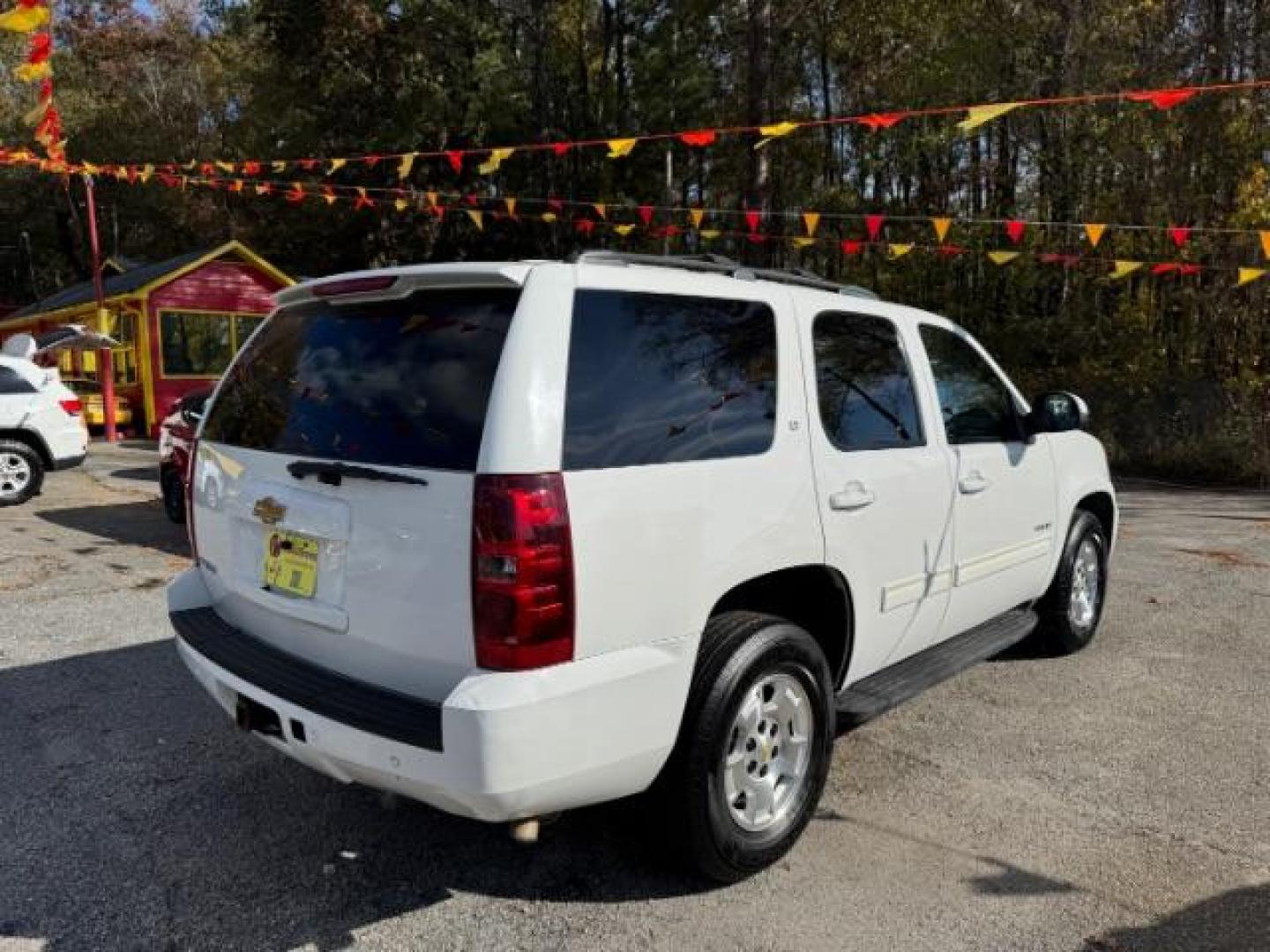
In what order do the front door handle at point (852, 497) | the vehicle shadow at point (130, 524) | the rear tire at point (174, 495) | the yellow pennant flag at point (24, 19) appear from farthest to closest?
1. the yellow pennant flag at point (24, 19)
2. the rear tire at point (174, 495)
3. the vehicle shadow at point (130, 524)
4. the front door handle at point (852, 497)

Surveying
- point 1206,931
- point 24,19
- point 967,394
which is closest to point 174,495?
point 24,19

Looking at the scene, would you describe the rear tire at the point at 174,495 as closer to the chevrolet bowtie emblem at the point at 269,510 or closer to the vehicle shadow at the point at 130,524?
the vehicle shadow at the point at 130,524

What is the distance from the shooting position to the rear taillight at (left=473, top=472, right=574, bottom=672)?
2344 millimetres

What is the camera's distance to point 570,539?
7.89 ft

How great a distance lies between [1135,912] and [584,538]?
78.6 inches

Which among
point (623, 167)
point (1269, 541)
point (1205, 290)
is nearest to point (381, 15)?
point (623, 167)

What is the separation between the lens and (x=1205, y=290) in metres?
16.0

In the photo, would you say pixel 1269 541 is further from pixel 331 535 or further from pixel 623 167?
pixel 623 167

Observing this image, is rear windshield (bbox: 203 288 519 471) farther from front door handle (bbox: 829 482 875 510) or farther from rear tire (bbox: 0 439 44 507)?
rear tire (bbox: 0 439 44 507)

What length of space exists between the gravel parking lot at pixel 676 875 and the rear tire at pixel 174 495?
4.07m

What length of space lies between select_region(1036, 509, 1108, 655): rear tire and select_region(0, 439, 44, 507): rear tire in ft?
32.8

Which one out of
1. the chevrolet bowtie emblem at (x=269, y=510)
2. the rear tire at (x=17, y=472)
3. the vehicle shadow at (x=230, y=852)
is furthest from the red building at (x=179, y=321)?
the chevrolet bowtie emblem at (x=269, y=510)

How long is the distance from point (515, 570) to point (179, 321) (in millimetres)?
19555

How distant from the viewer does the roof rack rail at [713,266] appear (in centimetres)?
284
